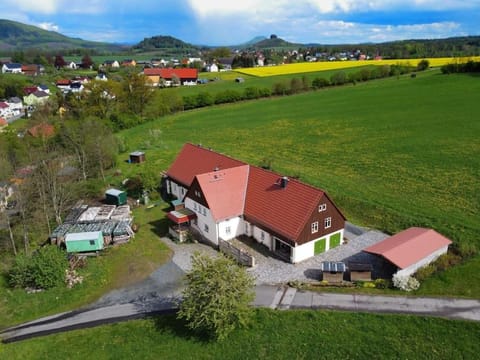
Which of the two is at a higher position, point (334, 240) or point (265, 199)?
point (265, 199)

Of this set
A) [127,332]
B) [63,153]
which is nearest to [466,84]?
[63,153]

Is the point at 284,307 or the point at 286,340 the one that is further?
the point at 284,307

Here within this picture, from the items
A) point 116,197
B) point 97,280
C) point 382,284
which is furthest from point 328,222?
point 116,197

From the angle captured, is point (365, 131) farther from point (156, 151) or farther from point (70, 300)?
point (70, 300)

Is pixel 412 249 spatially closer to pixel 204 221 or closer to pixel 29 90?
pixel 204 221

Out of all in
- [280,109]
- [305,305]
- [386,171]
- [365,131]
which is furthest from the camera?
[280,109]

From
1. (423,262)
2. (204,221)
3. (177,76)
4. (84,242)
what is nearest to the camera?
(423,262)

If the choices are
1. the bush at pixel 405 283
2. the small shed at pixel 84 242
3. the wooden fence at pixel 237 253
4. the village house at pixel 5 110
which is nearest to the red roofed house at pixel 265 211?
the wooden fence at pixel 237 253
